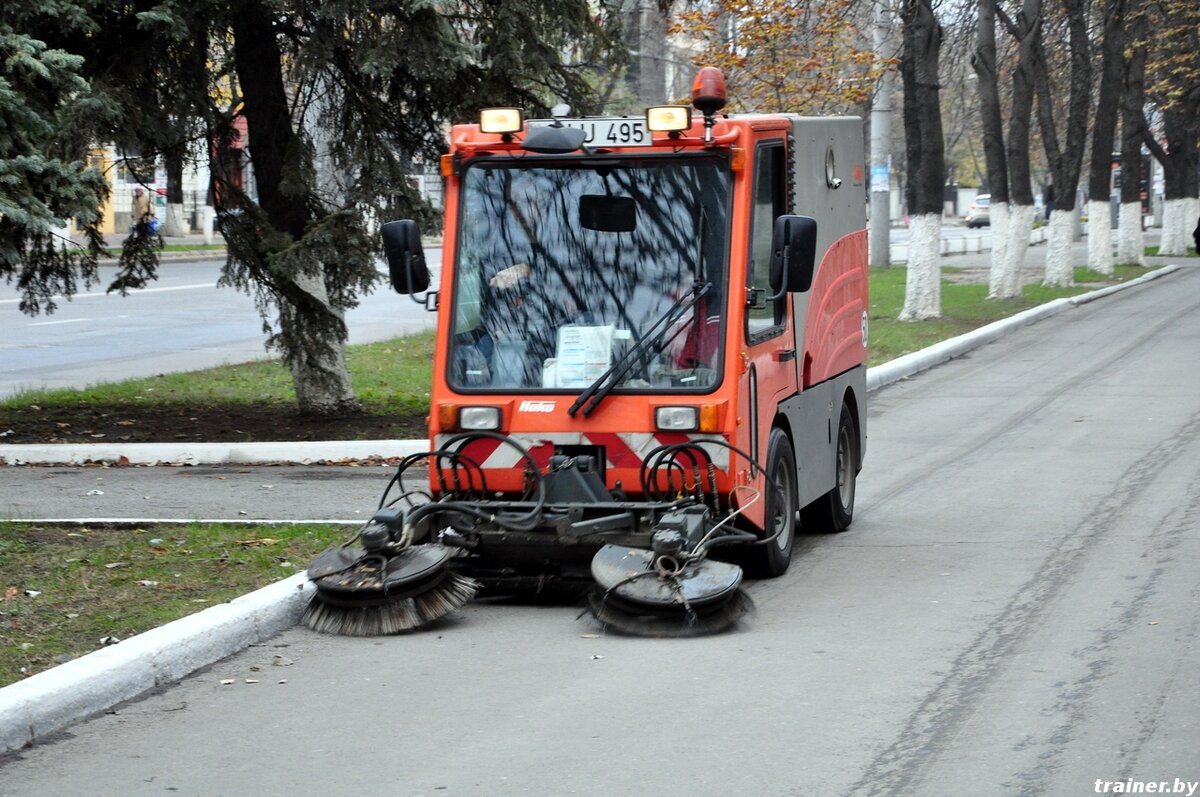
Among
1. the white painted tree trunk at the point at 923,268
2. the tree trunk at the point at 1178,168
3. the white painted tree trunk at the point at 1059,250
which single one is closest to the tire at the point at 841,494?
the white painted tree trunk at the point at 923,268

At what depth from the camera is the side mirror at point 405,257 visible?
339 inches

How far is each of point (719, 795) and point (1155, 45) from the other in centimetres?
3985

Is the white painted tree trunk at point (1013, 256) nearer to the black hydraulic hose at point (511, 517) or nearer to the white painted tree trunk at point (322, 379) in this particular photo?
the white painted tree trunk at point (322, 379)

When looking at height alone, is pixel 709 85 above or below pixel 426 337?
above

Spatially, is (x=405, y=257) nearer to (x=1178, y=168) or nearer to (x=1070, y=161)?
(x=1070, y=161)

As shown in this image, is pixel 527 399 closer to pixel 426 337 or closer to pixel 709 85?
pixel 709 85

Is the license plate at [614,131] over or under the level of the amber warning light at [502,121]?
under

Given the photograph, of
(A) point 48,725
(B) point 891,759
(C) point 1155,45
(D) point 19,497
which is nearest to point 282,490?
(D) point 19,497

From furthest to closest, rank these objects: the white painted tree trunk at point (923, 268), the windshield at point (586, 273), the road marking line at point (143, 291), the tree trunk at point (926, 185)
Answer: the road marking line at point (143, 291) < the tree trunk at point (926, 185) < the white painted tree trunk at point (923, 268) < the windshield at point (586, 273)

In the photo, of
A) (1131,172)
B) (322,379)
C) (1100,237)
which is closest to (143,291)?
(322,379)

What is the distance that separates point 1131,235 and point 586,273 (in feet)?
125

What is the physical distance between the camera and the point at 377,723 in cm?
610

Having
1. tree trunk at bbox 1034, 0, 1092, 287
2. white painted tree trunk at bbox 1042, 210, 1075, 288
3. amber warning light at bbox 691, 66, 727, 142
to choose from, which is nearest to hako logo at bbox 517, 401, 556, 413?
amber warning light at bbox 691, 66, 727, 142

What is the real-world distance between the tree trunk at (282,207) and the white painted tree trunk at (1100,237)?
27360mm
